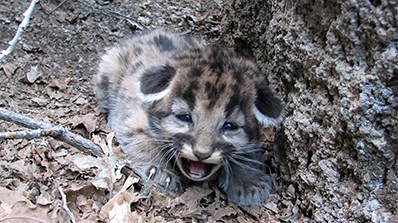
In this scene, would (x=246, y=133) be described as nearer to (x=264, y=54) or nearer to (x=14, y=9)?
(x=264, y=54)

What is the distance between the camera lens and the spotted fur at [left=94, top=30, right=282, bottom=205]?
3.10 metres

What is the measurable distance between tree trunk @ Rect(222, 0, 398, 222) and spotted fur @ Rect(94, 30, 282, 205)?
1.02 ft

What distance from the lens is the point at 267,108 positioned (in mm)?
3318

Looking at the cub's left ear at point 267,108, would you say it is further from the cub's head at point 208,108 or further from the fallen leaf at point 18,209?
the fallen leaf at point 18,209

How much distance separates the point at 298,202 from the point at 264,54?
187 cm

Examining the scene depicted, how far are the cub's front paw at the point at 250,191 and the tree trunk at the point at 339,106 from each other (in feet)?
0.62

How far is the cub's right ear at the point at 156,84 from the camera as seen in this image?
10.8 ft

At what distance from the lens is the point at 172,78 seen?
3379 millimetres

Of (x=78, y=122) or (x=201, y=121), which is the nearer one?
(x=201, y=121)

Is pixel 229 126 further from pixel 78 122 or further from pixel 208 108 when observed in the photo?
pixel 78 122

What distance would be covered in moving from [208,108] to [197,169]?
662mm

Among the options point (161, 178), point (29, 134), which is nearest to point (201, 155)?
point (161, 178)

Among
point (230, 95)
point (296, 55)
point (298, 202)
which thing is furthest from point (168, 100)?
point (298, 202)

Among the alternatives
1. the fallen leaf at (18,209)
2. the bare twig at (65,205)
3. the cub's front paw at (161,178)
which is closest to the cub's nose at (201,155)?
the cub's front paw at (161,178)
